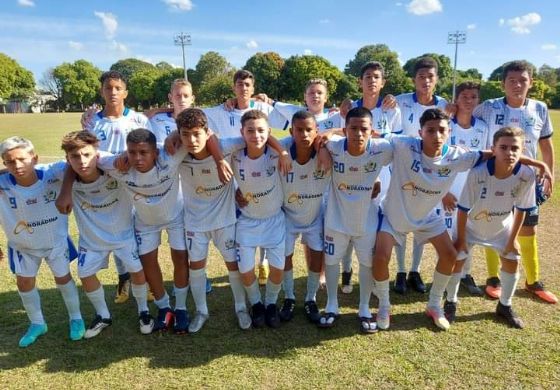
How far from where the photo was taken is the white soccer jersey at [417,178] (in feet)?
12.4

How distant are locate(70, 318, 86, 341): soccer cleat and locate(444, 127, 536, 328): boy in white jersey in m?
3.56

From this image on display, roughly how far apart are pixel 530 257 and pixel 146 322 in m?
4.19

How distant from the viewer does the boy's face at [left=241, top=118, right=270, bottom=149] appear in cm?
372

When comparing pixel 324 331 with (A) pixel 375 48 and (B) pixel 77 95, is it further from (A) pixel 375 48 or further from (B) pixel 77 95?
(A) pixel 375 48

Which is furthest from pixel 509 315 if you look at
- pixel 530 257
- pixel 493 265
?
pixel 530 257

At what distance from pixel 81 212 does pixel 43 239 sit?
1.33 ft

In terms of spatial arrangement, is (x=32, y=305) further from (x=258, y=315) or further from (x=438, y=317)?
(x=438, y=317)

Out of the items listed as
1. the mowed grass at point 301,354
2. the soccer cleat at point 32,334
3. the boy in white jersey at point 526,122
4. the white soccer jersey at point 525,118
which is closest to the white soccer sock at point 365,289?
the mowed grass at point 301,354

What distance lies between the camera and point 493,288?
462 centimetres

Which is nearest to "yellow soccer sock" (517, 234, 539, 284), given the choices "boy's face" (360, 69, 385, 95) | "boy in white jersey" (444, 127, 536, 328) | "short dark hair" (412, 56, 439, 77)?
"boy in white jersey" (444, 127, 536, 328)

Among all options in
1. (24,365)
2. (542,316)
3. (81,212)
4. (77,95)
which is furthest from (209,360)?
(77,95)

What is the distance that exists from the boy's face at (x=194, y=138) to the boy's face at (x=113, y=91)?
1.25m

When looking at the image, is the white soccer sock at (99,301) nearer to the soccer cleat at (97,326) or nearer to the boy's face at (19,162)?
the soccer cleat at (97,326)

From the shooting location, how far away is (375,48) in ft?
324
